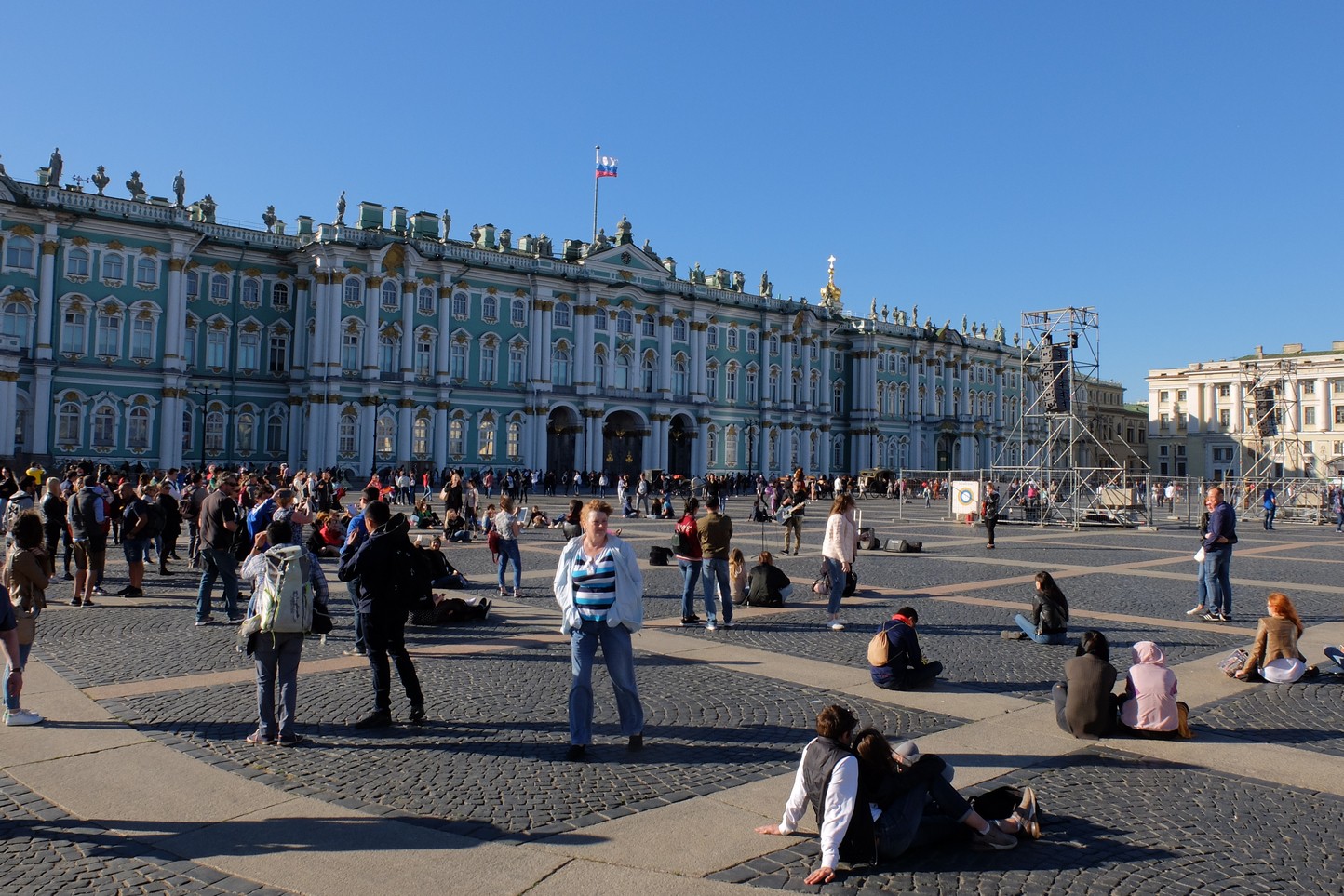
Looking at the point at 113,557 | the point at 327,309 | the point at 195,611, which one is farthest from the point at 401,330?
the point at 195,611

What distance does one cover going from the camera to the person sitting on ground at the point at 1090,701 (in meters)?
8.21

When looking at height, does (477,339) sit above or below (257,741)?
above

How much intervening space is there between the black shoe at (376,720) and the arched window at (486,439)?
52.4 metres

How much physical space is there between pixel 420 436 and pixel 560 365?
34.2ft

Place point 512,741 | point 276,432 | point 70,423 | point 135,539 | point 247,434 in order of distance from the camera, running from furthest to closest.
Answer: point 276,432 < point 247,434 < point 70,423 < point 135,539 < point 512,741

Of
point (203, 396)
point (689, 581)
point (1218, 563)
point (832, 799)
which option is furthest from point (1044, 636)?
point (203, 396)

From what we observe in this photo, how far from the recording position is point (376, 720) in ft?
26.8

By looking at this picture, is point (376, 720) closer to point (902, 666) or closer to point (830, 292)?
point (902, 666)

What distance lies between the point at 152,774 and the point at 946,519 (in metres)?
36.6

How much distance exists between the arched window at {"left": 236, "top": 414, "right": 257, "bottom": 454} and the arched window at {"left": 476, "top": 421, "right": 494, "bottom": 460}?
12.1 meters

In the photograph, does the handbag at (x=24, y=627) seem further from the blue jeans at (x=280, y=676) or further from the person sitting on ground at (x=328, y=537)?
the person sitting on ground at (x=328, y=537)

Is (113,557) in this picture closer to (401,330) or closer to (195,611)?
(195,611)

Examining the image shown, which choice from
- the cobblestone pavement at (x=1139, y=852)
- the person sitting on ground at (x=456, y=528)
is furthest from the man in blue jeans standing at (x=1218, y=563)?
the person sitting on ground at (x=456, y=528)

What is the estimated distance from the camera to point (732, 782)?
6953mm
